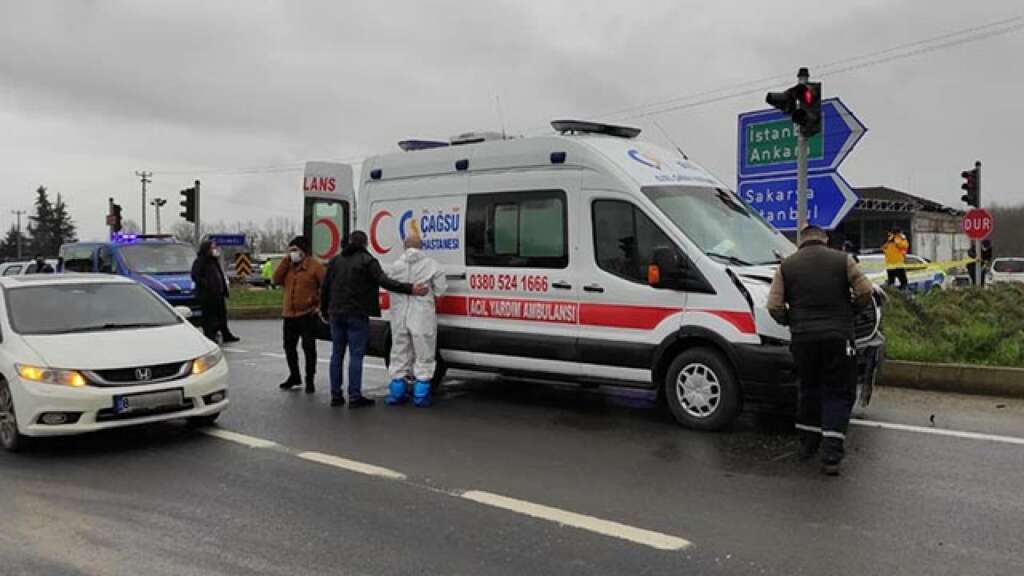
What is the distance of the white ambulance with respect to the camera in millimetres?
7246

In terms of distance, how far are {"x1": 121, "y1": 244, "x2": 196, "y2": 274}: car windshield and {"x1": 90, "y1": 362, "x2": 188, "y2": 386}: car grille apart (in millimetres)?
10958

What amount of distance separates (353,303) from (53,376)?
291 cm

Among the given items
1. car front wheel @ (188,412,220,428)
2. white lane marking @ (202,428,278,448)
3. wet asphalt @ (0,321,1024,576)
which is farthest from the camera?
car front wheel @ (188,412,220,428)

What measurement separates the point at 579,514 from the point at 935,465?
9.17 feet

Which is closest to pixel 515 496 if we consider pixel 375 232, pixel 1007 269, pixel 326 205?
pixel 375 232

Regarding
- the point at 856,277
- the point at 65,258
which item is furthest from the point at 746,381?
the point at 65,258

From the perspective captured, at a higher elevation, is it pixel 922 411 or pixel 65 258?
pixel 65 258

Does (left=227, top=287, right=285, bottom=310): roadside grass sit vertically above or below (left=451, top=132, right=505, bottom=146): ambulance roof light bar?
below

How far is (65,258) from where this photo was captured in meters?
19.1

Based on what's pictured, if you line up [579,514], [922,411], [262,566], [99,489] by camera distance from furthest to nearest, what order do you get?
1. [922,411]
2. [99,489]
3. [579,514]
4. [262,566]

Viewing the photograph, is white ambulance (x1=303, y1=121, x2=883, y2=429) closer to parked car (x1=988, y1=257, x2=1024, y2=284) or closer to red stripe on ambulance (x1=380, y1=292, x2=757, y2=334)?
red stripe on ambulance (x1=380, y1=292, x2=757, y2=334)

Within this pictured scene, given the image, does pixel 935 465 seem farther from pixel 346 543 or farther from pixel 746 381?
pixel 346 543

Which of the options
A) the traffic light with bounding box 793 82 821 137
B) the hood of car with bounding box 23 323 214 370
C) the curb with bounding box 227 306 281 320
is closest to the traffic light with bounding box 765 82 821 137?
the traffic light with bounding box 793 82 821 137

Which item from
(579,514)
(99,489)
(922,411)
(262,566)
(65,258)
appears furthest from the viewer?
(65,258)
